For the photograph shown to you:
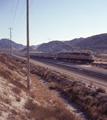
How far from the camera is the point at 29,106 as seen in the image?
9.34m

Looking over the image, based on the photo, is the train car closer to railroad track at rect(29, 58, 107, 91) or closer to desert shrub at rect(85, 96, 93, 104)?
railroad track at rect(29, 58, 107, 91)

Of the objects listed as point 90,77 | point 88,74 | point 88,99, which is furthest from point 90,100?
point 88,74

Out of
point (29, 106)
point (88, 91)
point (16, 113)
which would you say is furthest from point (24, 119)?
point (88, 91)

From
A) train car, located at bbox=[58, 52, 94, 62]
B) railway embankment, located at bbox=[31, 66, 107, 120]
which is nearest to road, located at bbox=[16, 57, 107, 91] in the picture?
railway embankment, located at bbox=[31, 66, 107, 120]

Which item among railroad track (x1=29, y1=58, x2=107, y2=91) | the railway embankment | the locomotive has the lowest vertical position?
the railway embankment

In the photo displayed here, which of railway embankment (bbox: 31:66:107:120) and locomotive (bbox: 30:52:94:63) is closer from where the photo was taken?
railway embankment (bbox: 31:66:107:120)

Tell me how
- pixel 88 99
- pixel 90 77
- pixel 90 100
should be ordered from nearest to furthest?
1. pixel 90 100
2. pixel 88 99
3. pixel 90 77

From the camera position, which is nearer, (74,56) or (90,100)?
(90,100)

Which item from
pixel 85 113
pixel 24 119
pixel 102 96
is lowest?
pixel 85 113

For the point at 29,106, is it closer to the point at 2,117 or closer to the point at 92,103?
the point at 2,117

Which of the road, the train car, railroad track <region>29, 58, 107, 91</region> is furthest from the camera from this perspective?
the train car

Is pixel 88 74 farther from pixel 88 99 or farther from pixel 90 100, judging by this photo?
pixel 90 100

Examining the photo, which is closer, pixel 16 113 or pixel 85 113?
pixel 16 113

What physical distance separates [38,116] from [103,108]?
6516mm
